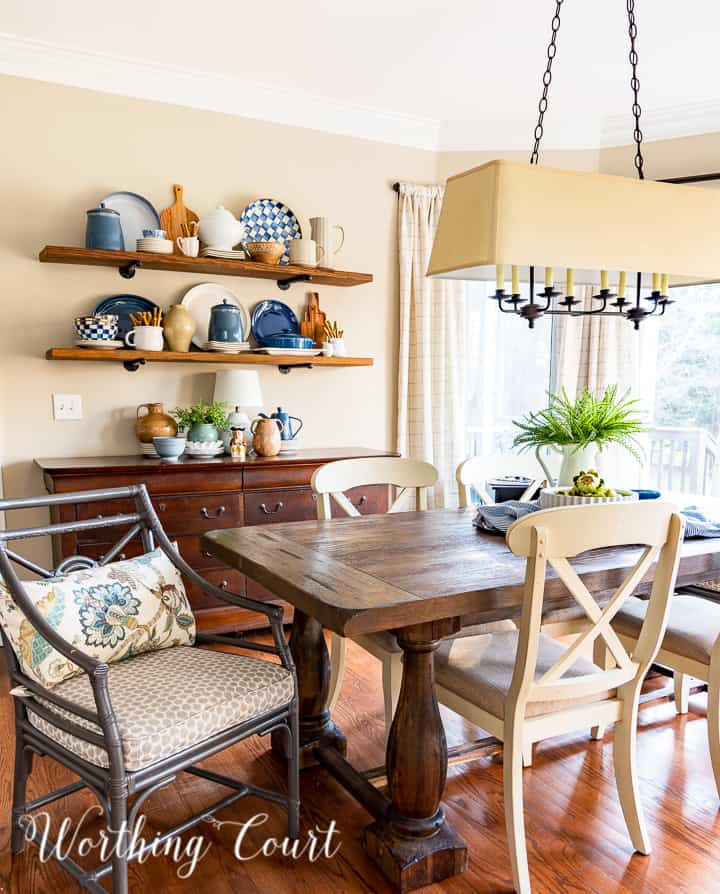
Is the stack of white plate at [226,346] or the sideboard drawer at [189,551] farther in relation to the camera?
the stack of white plate at [226,346]

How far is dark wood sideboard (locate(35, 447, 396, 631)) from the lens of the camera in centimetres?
303

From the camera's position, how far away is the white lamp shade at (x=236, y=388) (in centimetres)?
357

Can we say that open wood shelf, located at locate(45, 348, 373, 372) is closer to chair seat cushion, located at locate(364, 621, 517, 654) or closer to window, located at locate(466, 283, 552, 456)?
window, located at locate(466, 283, 552, 456)

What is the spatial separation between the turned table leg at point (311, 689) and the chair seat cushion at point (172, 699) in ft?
1.17

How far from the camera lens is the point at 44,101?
3.27 m

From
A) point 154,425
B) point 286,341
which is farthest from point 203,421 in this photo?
point 286,341

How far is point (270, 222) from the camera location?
149 inches

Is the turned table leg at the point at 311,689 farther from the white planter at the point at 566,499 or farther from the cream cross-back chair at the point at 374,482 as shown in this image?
the white planter at the point at 566,499

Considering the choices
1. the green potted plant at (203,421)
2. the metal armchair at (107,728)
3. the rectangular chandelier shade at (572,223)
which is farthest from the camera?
→ the green potted plant at (203,421)

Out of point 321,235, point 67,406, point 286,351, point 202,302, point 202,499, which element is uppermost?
point 321,235

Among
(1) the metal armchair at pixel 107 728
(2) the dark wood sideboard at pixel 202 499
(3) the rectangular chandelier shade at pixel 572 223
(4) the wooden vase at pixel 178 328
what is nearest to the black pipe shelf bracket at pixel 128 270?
(4) the wooden vase at pixel 178 328

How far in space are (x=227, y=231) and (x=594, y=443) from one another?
6.82 feet

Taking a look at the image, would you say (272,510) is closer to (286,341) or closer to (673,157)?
(286,341)

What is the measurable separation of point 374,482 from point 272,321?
4.62 ft
